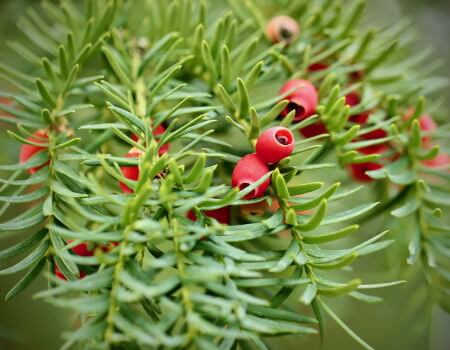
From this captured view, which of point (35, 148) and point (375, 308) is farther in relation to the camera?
point (375, 308)

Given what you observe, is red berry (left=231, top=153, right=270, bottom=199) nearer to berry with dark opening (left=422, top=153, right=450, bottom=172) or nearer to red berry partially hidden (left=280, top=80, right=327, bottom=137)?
red berry partially hidden (left=280, top=80, right=327, bottom=137)

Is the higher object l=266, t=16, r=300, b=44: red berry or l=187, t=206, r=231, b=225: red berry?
l=266, t=16, r=300, b=44: red berry

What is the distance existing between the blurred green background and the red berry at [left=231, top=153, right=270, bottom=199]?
32 centimetres

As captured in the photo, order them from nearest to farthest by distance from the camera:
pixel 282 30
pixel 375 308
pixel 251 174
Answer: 1. pixel 251 174
2. pixel 282 30
3. pixel 375 308

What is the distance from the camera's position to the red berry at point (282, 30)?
65cm

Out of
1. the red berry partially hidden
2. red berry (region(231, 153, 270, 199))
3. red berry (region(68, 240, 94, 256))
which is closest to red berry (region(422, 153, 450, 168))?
the red berry partially hidden

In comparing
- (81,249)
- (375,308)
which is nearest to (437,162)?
(81,249)

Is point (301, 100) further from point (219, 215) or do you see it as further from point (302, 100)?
point (219, 215)

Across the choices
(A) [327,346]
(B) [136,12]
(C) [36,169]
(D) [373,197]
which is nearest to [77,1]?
(B) [136,12]

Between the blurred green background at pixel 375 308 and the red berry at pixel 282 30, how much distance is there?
32 centimetres

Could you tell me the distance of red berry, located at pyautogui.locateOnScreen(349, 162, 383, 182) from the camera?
0.65 metres

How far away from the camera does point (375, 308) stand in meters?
1.33

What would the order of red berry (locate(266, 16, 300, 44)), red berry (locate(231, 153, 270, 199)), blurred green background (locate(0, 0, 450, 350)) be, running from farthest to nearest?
blurred green background (locate(0, 0, 450, 350))
red berry (locate(266, 16, 300, 44))
red berry (locate(231, 153, 270, 199))

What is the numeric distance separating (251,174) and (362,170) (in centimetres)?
27
